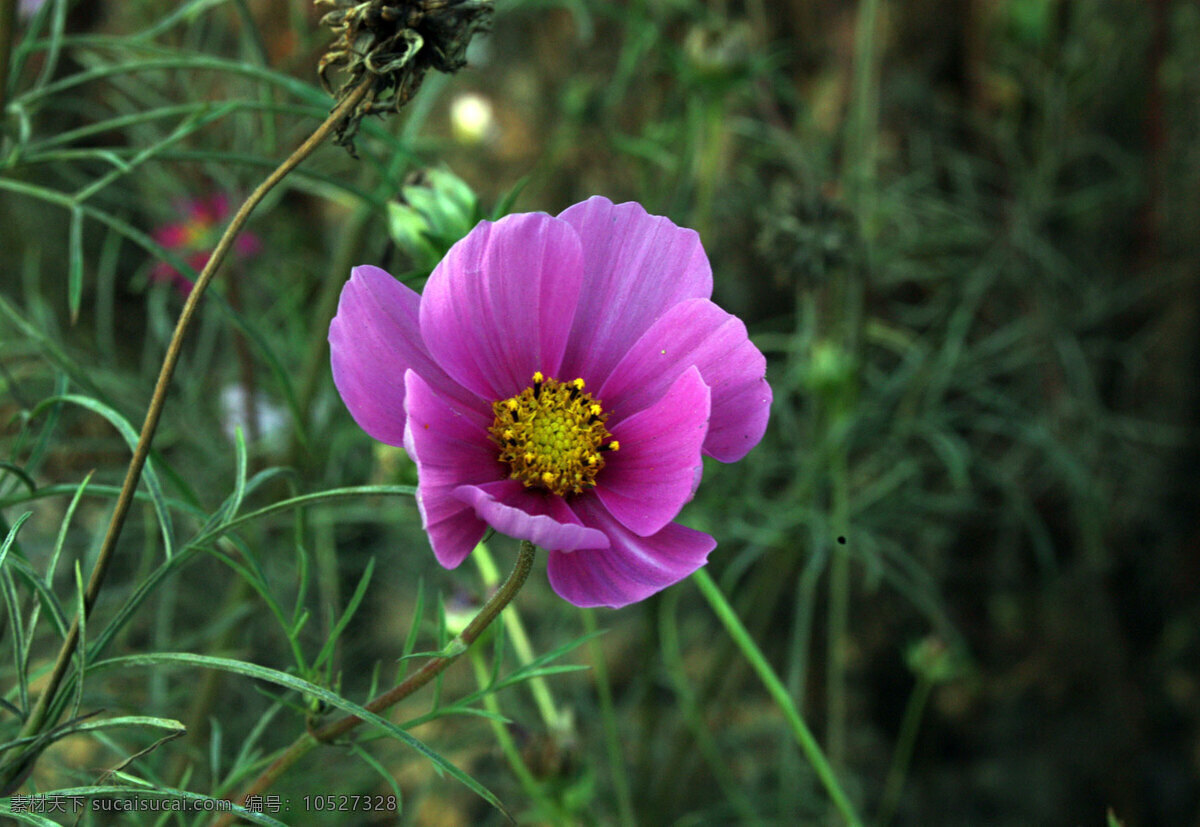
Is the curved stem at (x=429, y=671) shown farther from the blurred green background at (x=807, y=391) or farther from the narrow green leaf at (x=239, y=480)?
the blurred green background at (x=807, y=391)

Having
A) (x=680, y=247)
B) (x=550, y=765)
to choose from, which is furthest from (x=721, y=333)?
(x=550, y=765)

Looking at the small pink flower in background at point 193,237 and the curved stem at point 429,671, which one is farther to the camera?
the small pink flower in background at point 193,237

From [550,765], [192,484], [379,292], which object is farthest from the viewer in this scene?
[192,484]

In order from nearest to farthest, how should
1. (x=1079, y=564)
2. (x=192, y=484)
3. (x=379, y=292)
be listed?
1. (x=379, y=292)
2. (x=192, y=484)
3. (x=1079, y=564)

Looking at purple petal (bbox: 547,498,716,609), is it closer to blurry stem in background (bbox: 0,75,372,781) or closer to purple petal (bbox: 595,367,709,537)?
purple petal (bbox: 595,367,709,537)

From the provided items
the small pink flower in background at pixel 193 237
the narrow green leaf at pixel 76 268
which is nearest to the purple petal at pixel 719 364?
the narrow green leaf at pixel 76 268

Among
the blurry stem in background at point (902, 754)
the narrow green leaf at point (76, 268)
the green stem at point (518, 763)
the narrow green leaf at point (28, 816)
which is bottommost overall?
the blurry stem in background at point (902, 754)

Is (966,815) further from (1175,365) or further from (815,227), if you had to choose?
(815,227)
